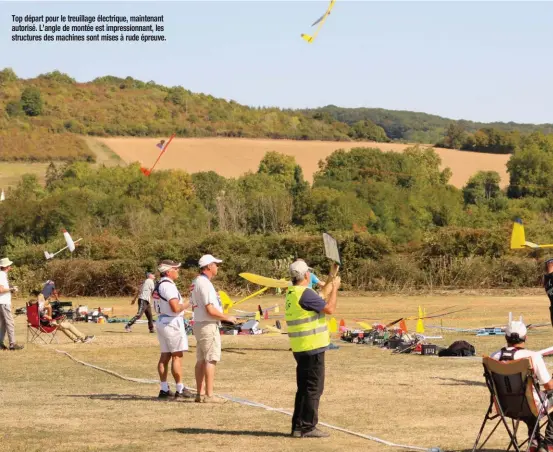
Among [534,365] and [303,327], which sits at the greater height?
[303,327]

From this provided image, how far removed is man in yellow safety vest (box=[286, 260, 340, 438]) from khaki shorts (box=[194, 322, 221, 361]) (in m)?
2.17

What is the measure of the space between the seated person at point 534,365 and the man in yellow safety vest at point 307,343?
191 cm

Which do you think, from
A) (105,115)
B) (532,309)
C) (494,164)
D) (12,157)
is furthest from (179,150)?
(532,309)

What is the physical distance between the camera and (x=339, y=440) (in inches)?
432

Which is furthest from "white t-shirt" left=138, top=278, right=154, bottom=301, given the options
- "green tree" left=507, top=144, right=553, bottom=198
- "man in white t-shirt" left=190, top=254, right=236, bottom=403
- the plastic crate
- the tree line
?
"green tree" left=507, top=144, right=553, bottom=198

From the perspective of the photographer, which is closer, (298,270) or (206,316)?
(298,270)

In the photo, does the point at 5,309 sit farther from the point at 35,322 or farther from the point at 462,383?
the point at 462,383

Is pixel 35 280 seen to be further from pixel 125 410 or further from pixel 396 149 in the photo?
pixel 396 149

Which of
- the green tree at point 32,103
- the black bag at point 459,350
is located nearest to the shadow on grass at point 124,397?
the black bag at point 459,350

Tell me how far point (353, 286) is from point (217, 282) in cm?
562

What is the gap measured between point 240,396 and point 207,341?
61.7 inches

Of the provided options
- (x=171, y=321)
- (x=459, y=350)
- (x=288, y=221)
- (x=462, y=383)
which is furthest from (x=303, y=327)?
(x=288, y=221)

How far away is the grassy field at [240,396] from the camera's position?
1109cm

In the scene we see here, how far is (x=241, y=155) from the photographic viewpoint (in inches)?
5017
